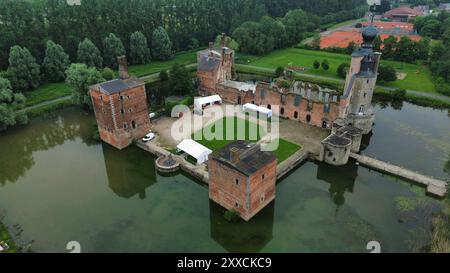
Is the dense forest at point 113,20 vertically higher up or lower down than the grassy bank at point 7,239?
higher up

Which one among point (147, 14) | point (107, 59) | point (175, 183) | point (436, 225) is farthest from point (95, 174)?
point (147, 14)

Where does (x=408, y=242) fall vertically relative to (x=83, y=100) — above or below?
below

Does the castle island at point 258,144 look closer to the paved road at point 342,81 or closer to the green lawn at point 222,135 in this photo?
the green lawn at point 222,135

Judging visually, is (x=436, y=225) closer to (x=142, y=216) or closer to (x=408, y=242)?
(x=408, y=242)

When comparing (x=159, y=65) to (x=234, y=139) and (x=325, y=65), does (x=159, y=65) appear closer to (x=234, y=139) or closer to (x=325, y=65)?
(x=325, y=65)

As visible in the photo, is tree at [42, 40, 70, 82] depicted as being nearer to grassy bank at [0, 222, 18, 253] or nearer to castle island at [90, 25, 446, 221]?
castle island at [90, 25, 446, 221]

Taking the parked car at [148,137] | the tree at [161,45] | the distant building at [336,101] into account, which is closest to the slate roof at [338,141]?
the distant building at [336,101]

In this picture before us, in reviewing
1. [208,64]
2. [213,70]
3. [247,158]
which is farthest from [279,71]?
[247,158]
